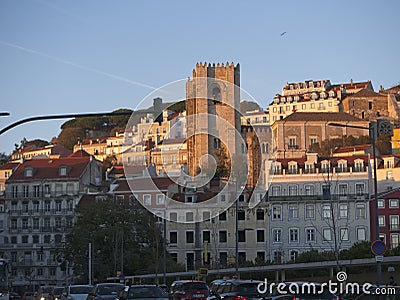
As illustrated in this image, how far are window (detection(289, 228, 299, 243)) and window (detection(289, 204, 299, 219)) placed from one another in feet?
5.12

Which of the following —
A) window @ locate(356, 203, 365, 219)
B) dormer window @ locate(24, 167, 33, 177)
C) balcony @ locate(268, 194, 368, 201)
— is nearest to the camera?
window @ locate(356, 203, 365, 219)

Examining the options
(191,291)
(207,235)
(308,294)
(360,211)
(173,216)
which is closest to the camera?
(308,294)

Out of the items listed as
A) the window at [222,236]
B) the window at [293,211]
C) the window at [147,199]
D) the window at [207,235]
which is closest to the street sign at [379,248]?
the window at [293,211]

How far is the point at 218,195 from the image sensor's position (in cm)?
11106

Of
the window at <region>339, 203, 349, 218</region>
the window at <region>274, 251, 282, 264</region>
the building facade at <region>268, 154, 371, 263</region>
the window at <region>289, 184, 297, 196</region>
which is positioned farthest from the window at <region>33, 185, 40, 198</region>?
the window at <region>339, 203, 349, 218</region>

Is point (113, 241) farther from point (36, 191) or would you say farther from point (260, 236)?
point (36, 191)

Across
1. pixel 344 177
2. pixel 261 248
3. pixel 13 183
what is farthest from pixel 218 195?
pixel 13 183

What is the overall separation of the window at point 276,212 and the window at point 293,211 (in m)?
1.26

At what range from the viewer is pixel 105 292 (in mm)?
38062

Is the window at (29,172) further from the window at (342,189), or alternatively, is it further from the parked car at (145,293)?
the parked car at (145,293)

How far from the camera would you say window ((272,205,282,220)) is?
104 meters

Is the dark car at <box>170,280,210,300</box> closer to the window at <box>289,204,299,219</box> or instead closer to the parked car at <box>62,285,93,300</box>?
the parked car at <box>62,285,93,300</box>

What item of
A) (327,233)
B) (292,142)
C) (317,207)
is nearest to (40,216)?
(317,207)

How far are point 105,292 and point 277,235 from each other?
67019 millimetres
